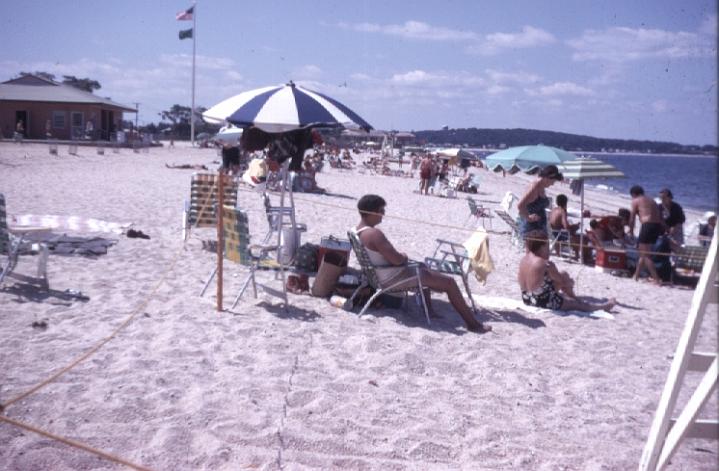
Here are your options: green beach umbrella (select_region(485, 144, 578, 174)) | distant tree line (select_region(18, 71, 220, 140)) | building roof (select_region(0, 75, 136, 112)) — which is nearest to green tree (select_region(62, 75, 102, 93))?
distant tree line (select_region(18, 71, 220, 140))

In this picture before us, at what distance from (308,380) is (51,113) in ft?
123

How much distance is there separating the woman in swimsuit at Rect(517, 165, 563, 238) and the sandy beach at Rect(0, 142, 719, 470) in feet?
2.66

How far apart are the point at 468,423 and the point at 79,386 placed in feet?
7.13

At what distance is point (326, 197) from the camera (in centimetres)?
1541

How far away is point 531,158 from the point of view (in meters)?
11.4

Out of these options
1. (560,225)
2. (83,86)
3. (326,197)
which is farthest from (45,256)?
(83,86)

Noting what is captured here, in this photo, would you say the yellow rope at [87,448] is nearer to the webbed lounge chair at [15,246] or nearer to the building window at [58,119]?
the webbed lounge chair at [15,246]

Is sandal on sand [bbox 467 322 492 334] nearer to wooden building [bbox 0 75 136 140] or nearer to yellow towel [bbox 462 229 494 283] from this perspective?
yellow towel [bbox 462 229 494 283]

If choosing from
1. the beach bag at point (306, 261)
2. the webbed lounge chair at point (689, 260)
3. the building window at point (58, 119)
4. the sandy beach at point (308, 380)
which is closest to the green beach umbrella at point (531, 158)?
the webbed lounge chair at point (689, 260)

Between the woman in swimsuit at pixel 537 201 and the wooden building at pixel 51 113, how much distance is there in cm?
3437

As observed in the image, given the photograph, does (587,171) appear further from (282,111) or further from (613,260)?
(282,111)

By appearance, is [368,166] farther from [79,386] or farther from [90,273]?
[79,386]

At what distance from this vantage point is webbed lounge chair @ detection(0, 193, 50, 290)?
4.97 meters

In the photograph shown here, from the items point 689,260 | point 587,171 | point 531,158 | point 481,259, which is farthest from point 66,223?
point 531,158
